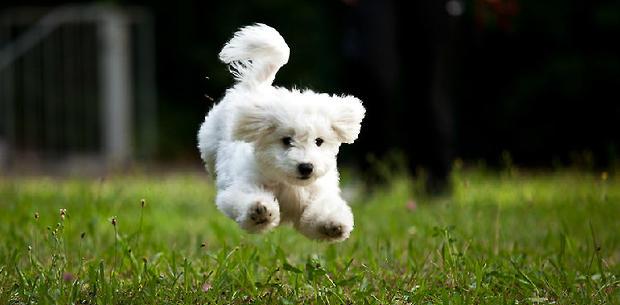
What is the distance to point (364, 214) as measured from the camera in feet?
19.1

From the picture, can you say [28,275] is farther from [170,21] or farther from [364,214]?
[170,21]

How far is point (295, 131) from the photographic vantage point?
10.6ft

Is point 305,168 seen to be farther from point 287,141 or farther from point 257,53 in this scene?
point 257,53

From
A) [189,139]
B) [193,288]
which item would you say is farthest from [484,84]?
[193,288]

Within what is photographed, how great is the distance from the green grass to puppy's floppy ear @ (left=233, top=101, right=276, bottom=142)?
450 mm

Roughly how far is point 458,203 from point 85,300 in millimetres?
2503

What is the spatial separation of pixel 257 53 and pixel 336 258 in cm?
108

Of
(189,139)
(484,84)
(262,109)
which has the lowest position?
(189,139)

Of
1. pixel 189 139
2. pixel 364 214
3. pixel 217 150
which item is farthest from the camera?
pixel 189 139

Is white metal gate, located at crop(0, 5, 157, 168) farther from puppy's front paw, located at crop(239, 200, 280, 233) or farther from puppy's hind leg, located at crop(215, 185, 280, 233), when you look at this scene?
puppy's front paw, located at crop(239, 200, 280, 233)

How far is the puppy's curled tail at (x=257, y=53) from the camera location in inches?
139

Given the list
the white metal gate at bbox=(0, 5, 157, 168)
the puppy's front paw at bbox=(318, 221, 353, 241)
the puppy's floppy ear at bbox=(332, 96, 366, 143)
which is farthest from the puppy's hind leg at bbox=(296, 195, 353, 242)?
the white metal gate at bbox=(0, 5, 157, 168)

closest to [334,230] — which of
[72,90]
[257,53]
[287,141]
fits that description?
[287,141]

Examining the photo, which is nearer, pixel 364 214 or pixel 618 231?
pixel 618 231
